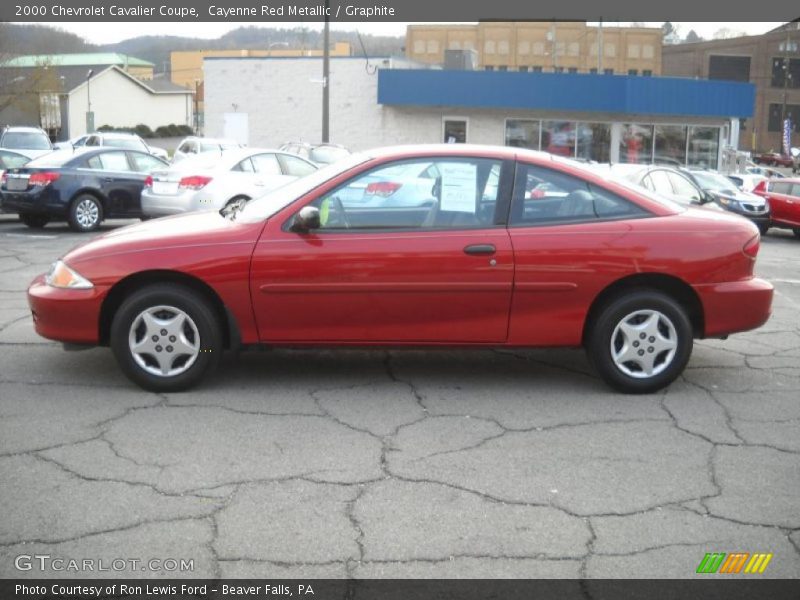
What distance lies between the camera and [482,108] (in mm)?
37844

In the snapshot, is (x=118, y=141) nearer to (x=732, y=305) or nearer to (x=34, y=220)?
(x=34, y=220)

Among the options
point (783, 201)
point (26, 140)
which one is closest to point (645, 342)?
point (783, 201)

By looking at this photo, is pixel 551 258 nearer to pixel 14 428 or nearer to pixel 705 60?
pixel 14 428

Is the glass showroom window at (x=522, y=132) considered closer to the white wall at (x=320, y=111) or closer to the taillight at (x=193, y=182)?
the white wall at (x=320, y=111)

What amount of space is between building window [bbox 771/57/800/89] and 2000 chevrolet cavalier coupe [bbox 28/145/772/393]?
91.4 meters

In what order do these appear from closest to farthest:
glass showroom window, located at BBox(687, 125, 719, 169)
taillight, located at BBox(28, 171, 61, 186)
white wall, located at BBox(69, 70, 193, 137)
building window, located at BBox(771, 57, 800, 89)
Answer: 1. taillight, located at BBox(28, 171, 61, 186)
2. glass showroom window, located at BBox(687, 125, 719, 169)
3. white wall, located at BBox(69, 70, 193, 137)
4. building window, located at BBox(771, 57, 800, 89)

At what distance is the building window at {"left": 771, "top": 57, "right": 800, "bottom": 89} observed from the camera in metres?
88.9

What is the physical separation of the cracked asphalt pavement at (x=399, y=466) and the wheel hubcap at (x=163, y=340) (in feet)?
0.77

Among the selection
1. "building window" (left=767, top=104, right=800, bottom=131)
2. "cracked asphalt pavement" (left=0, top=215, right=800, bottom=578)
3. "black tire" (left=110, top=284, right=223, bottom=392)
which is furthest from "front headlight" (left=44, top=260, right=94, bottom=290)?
"building window" (left=767, top=104, right=800, bottom=131)

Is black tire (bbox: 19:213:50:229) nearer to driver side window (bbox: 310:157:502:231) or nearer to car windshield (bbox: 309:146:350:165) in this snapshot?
car windshield (bbox: 309:146:350:165)

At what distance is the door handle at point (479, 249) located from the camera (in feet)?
19.4

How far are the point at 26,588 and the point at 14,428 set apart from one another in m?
1.96

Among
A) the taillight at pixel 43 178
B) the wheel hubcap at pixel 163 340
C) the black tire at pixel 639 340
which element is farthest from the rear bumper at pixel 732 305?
the taillight at pixel 43 178

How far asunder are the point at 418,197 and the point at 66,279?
7.48ft
